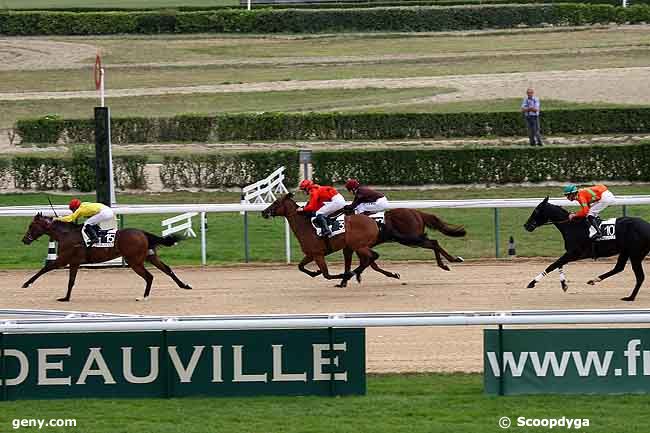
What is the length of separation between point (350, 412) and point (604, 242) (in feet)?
15.1

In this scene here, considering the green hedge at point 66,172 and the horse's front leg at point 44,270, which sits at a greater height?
the green hedge at point 66,172

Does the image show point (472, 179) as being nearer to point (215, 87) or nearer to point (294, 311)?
point (294, 311)

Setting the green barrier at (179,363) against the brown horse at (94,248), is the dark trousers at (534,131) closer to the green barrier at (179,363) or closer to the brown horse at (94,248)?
the brown horse at (94,248)

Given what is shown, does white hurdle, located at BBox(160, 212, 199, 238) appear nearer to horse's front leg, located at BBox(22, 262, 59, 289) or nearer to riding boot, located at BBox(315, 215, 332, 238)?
horse's front leg, located at BBox(22, 262, 59, 289)

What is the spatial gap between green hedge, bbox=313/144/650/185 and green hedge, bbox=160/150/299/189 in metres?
0.81

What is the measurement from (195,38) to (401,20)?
20.0ft

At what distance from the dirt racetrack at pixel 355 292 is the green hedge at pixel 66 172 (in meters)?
6.01

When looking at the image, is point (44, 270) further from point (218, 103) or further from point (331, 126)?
point (218, 103)

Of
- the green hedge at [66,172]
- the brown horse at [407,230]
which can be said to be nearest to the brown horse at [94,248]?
the brown horse at [407,230]

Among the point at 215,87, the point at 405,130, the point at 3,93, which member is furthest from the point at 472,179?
the point at 3,93

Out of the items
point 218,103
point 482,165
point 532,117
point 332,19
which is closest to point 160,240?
point 482,165

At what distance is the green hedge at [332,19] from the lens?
4169 cm

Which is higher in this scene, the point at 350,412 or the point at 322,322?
the point at 322,322

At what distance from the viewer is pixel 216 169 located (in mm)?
20891
